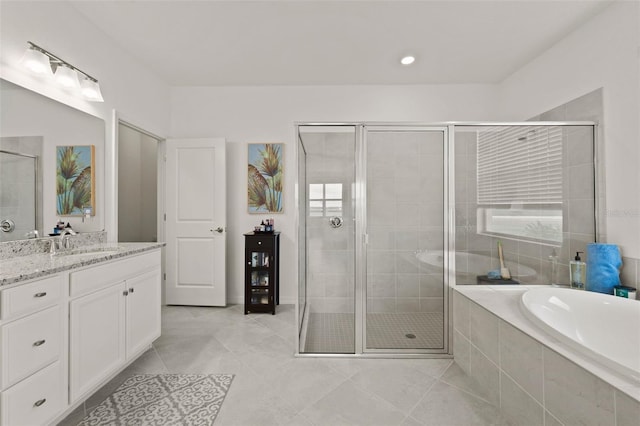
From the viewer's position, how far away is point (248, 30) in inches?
89.7

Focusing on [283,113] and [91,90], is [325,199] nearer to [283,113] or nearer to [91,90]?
[283,113]

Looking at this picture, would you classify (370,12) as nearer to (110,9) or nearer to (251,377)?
(110,9)

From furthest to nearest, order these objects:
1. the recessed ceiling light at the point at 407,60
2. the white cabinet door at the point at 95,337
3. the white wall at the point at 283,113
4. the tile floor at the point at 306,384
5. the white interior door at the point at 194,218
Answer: the white wall at the point at 283,113 → the white interior door at the point at 194,218 → the recessed ceiling light at the point at 407,60 → the tile floor at the point at 306,384 → the white cabinet door at the point at 95,337

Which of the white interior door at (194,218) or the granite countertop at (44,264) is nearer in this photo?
the granite countertop at (44,264)

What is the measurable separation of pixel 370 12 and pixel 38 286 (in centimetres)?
268

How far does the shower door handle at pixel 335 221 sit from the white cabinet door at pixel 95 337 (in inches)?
59.8

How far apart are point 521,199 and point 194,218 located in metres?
3.35

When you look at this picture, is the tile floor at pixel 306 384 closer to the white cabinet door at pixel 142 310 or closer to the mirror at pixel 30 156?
the white cabinet door at pixel 142 310

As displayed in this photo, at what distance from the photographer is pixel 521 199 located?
2.25 meters

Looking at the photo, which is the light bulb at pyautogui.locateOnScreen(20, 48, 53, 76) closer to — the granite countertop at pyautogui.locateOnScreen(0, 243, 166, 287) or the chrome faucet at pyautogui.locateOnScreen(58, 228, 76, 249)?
the chrome faucet at pyautogui.locateOnScreen(58, 228, 76, 249)

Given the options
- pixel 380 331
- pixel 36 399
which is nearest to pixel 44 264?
pixel 36 399

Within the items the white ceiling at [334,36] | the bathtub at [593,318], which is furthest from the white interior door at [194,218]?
the bathtub at [593,318]

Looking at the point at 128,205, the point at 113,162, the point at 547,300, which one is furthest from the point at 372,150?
the point at 128,205

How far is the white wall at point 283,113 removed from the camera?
10.7ft
